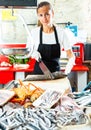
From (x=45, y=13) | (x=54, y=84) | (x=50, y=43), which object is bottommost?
(x=54, y=84)

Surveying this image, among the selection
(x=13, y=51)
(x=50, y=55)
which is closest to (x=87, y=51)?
(x=50, y=55)

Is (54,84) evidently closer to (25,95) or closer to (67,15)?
(25,95)

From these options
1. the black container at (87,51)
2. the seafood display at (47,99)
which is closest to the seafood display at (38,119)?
the seafood display at (47,99)

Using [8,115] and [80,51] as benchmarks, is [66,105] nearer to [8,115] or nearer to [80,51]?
[8,115]

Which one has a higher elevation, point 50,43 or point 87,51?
point 50,43

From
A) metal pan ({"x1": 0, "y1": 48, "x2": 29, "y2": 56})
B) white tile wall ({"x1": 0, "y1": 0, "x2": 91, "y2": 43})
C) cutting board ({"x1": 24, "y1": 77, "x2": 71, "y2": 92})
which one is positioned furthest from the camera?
white tile wall ({"x1": 0, "y1": 0, "x2": 91, "y2": 43})

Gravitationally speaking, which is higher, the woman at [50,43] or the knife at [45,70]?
the woman at [50,43]

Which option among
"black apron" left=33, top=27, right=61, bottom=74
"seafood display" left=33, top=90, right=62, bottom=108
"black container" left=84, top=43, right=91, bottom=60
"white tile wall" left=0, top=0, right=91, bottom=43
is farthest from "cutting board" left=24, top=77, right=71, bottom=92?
"white tile wall" left=0, top=0, right=91, bottom=43

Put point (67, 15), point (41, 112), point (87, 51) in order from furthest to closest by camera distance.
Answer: point (67, 15)
point (87, 51)
point (41, 112)

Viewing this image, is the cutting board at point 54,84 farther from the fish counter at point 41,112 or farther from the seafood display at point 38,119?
the seafood display at point 38,119

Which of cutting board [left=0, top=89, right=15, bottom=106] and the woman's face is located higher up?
the woman's face

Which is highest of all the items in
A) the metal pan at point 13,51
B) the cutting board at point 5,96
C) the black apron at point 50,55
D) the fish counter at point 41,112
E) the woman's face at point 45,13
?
the woman's face at point 45,13

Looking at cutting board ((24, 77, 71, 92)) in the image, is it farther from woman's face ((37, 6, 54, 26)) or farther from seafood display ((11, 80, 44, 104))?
woman's face ((37, 6, 54, 26))

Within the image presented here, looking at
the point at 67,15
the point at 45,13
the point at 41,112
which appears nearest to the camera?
the point at 41,112
